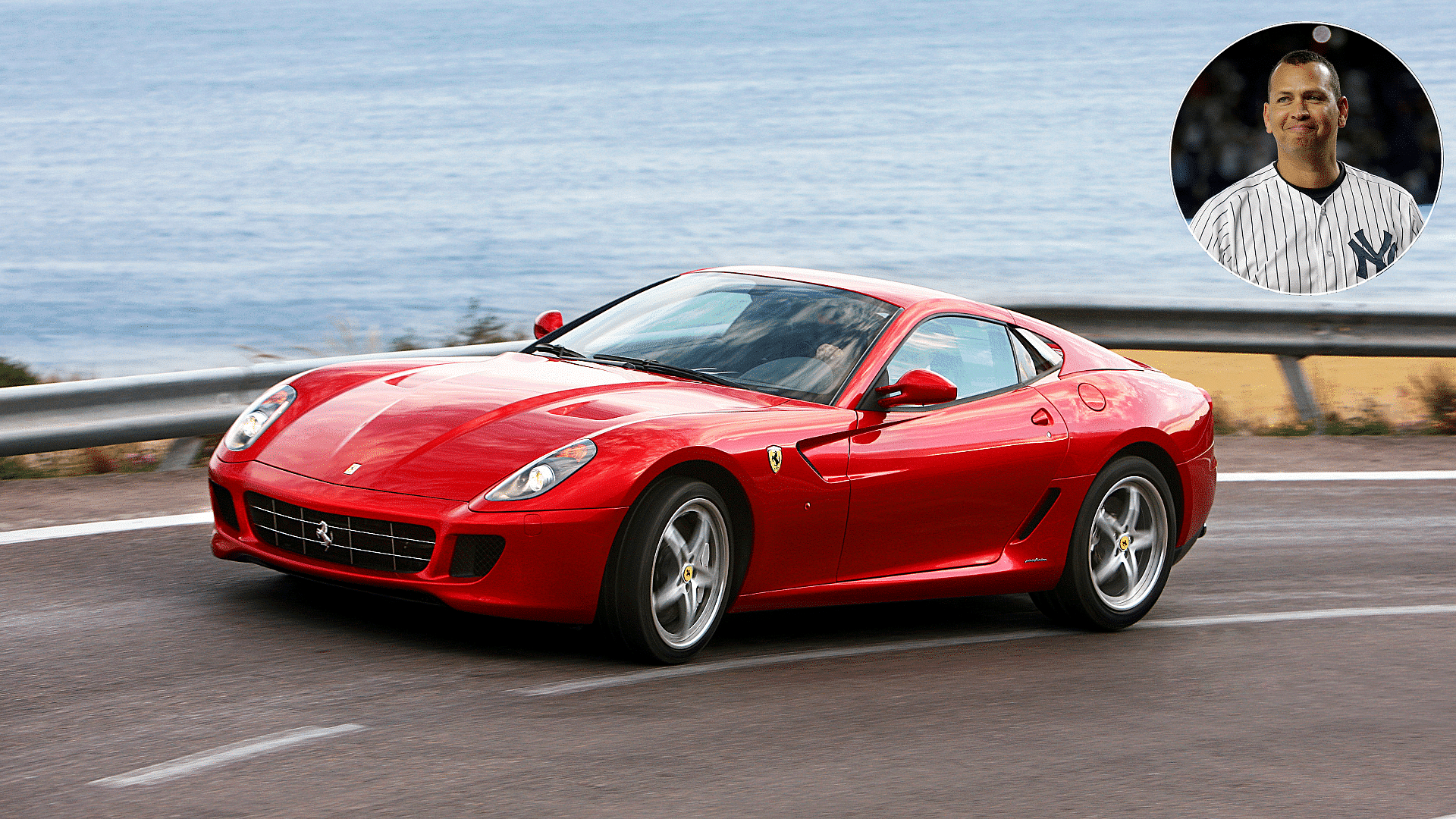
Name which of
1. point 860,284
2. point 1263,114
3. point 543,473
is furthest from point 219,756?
point 1263,114

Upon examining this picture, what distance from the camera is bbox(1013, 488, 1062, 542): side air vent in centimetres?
673

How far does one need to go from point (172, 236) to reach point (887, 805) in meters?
33.1

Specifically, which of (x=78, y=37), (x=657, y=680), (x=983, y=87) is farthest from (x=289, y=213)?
(x=78, y=37)

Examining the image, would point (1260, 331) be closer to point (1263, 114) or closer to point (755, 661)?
point (1263, 114)

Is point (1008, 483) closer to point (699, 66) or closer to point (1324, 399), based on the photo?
point (1324, 399)

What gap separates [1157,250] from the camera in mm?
34125

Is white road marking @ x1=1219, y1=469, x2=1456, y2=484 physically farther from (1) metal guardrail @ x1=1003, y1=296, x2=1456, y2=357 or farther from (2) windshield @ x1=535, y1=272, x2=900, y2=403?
(2) windshield @ x1=535, y1=272, x2=900, y2=403

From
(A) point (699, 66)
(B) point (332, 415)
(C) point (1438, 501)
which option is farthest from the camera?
(A) point (699, 66)

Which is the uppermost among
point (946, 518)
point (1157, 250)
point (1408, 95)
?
point (1408, 95)

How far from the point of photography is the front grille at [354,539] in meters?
5.39

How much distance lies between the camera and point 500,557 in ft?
17.6

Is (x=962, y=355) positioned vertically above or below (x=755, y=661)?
above

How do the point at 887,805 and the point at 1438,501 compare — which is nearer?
the point at 887,805

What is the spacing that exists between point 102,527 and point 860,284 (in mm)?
3657
